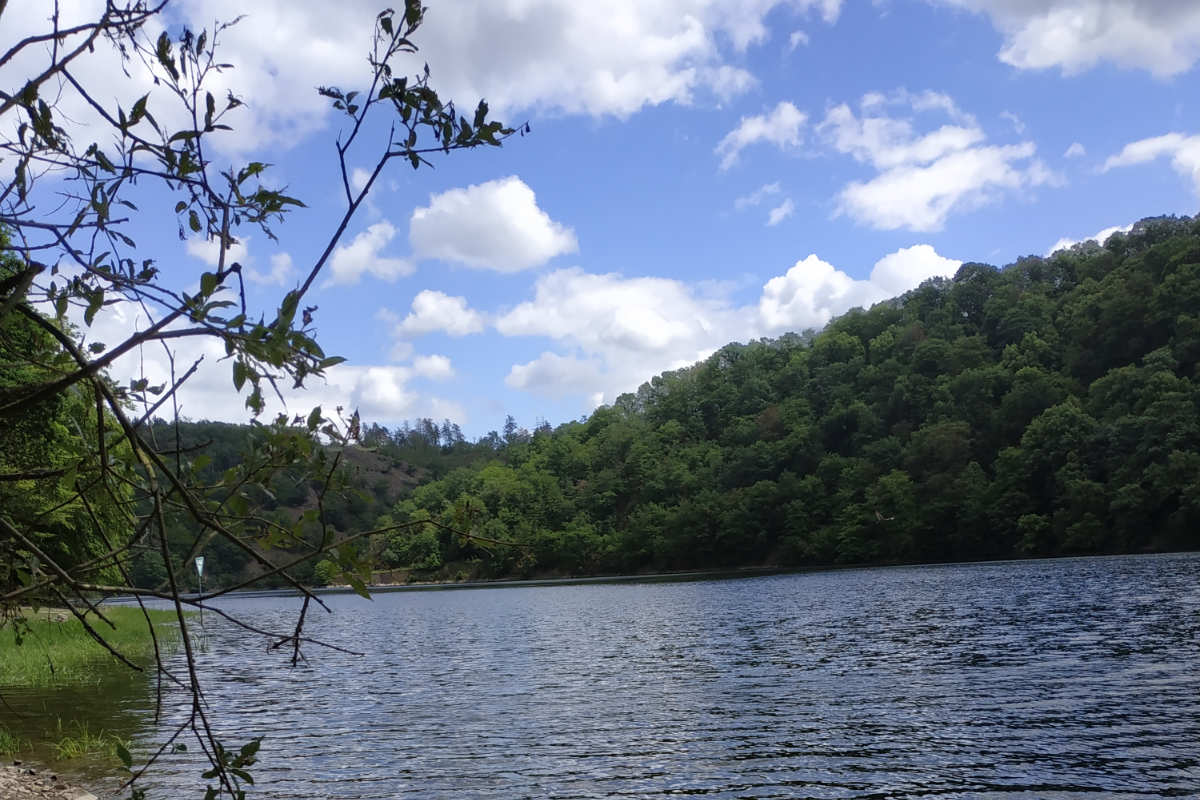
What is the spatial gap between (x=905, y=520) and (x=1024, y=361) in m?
27.1

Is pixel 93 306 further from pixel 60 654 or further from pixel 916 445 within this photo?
pixel 916 445

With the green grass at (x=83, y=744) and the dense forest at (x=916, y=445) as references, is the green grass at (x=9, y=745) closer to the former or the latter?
the green grass at (x=83, y=744)

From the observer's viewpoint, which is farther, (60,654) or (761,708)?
(60,654)

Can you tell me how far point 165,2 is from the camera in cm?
327

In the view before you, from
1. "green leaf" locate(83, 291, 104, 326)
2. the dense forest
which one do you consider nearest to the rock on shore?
"green leaf" locate(83, 291, 104, 326)

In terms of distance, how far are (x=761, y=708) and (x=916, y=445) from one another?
99.6m

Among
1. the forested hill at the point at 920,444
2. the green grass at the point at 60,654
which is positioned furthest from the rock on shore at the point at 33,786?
the forested hill at the point at 920,444

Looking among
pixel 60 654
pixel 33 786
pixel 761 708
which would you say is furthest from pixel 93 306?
pixel 60 654

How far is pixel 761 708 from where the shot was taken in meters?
21.0

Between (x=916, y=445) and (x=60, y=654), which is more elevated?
(x=916, y=445)

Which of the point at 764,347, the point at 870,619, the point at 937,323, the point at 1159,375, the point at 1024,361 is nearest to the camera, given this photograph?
the point at 870,619

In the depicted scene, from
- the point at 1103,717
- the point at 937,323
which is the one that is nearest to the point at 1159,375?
the point at 937,323

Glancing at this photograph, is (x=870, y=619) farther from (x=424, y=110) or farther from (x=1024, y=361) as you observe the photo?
(x=1024, y=361)

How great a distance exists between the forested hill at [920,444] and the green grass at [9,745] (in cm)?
5315
